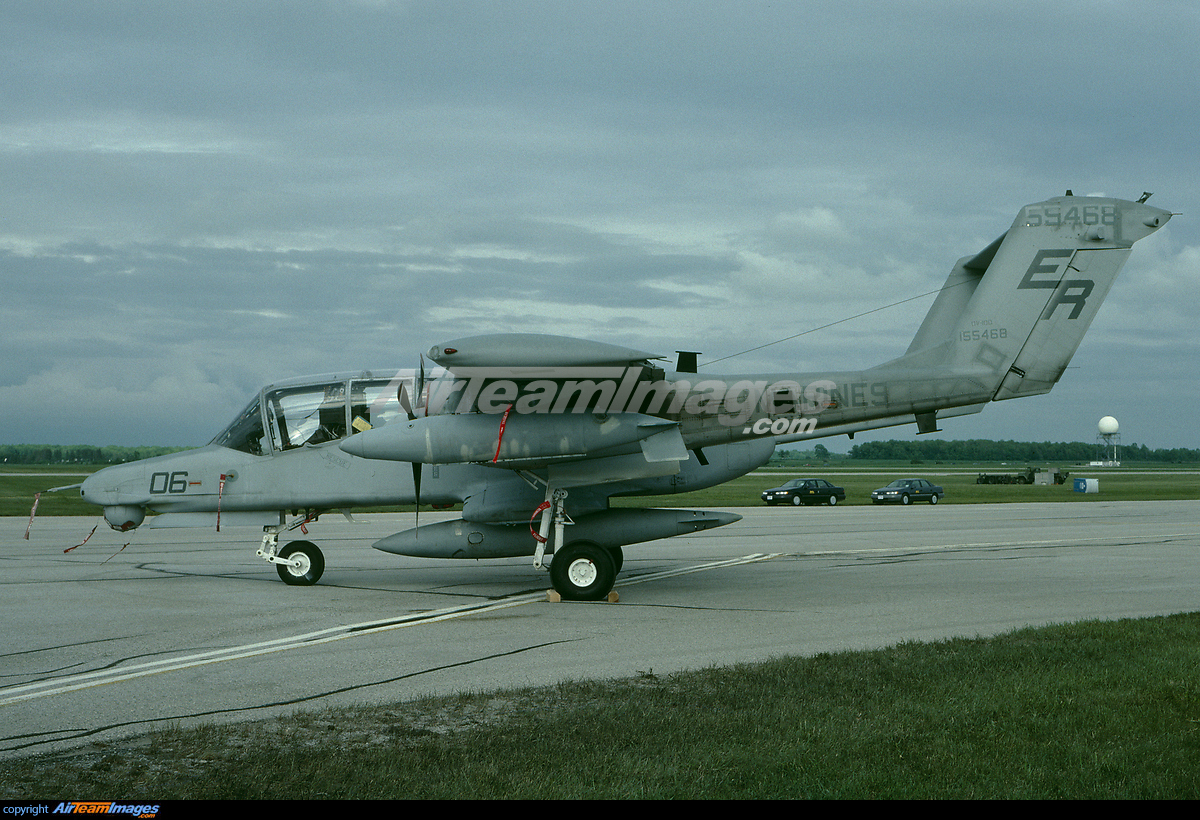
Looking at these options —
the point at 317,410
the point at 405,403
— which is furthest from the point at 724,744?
the point at 317,410

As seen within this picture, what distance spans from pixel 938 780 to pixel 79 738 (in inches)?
201

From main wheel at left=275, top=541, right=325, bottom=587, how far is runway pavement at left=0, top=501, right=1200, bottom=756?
28 centimetres

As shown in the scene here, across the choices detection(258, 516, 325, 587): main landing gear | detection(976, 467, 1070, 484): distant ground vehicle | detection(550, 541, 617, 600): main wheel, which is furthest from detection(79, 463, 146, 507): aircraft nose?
detection(976, 467, 1070, 484): distant ground vehicle

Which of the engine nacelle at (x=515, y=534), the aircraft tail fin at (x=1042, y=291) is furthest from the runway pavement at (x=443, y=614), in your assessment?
the aircraft tail fin at (x=1042, y=291)

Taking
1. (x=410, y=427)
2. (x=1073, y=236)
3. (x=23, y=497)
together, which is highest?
(x=1073, y=236)

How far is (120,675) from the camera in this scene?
7.99m

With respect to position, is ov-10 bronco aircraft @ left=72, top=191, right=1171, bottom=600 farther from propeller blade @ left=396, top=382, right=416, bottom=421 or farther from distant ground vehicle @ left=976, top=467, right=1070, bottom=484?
distant ground vehicle @ left=976, top=467, right=1070, bottom=484

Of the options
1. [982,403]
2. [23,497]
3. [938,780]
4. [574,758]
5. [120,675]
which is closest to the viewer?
[938,780]

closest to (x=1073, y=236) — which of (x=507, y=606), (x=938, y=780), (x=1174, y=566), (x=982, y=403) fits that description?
(x=982, y=403)

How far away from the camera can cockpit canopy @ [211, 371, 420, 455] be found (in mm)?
13664

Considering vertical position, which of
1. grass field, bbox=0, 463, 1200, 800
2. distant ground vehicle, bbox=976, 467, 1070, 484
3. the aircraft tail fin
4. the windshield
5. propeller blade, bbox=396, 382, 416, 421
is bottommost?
grass field, bbox=0, 463, 1200, 800

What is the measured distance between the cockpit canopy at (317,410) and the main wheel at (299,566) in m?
1.50

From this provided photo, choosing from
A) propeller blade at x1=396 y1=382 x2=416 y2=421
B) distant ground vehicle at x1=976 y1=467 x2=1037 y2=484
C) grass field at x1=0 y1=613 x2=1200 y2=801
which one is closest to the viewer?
grass field at x1=0 y1=613 x2=1200 y2=801
